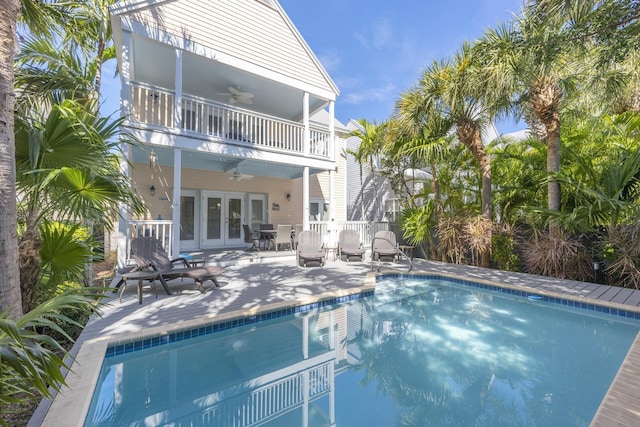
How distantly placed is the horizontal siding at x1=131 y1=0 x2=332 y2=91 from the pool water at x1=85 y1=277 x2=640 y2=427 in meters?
8.24

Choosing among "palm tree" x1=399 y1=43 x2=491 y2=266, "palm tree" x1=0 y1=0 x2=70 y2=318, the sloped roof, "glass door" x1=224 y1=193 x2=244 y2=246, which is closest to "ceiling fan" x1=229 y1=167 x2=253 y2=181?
"glass door" x1=224 y1=193 x2=244 y2=246

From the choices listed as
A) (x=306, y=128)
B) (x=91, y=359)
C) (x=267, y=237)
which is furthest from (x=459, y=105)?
(x=91, y=359)

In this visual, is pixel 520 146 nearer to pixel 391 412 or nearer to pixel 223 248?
pixel 391 412

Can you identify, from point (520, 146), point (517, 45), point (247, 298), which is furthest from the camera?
point (520, 146)

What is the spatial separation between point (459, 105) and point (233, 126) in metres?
6.76

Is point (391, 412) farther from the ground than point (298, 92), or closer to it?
closer to it

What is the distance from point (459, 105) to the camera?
8.21 metres

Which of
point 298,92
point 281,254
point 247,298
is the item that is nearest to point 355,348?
point 247,298

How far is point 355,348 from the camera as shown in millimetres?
4496

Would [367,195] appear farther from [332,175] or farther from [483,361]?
[483,361]

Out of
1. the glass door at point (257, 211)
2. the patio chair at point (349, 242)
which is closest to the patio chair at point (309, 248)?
the patio chair at point (349, 242)

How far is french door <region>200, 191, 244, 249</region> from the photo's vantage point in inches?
465

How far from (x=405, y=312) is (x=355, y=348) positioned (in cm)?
184

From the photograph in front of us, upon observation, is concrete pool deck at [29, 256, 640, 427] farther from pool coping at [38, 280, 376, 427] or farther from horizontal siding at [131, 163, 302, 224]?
horizontal siding at [131, 163, 302, 224]
